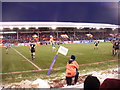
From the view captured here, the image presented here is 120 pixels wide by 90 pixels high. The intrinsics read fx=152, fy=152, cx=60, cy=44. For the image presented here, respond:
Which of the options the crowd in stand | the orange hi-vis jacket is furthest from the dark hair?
the crowd in stand

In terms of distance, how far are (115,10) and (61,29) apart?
81.2ft

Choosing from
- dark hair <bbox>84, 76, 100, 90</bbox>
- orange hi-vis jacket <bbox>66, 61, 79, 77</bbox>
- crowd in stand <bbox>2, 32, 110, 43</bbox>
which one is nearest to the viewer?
dark hair <bbox>84, 76, 100, 90</bbox>

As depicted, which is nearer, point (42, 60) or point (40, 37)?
point (42, 60)

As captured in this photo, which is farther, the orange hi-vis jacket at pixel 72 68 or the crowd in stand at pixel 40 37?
the crowd in stand at pixel 40 37

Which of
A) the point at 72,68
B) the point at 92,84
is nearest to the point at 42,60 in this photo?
the point at 72,68

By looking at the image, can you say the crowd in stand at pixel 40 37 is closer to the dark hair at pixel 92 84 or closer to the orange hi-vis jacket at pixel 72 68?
the orange hi-vis jacket at pixel 72 68

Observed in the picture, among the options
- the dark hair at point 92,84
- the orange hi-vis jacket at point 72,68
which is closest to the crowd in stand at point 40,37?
the orange hi-vis jacket at point 72,68

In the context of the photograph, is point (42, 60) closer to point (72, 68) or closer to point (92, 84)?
point (72, 68)

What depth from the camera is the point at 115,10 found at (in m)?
27.8

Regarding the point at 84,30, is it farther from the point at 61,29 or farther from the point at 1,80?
the point at 1,80

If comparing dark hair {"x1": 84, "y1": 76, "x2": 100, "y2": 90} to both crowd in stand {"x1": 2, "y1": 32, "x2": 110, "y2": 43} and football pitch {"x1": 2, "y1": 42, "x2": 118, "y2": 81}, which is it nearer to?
football pitch {"x1": 2, "y1": 42, "x2": 118, "y2": 81}

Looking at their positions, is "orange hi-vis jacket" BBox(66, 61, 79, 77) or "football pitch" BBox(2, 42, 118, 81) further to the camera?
"football pitch" BBox(2, 42, 118, 81)

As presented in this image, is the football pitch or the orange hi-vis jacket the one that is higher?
the orange hi-vis jacket

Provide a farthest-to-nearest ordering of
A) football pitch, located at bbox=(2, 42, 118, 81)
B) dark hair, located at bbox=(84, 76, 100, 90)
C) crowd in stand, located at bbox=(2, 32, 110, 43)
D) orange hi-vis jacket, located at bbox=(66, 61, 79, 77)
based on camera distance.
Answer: crowd in stand, located at bbox=(2, 32, 110, 43), football pitch, located at bbox=(2, 42, 118, 81), orange hi-vis jacket, located at bbox=(66, 61, 79, 77), dark hair, located at bbox=(84, 76, 100, 90)
